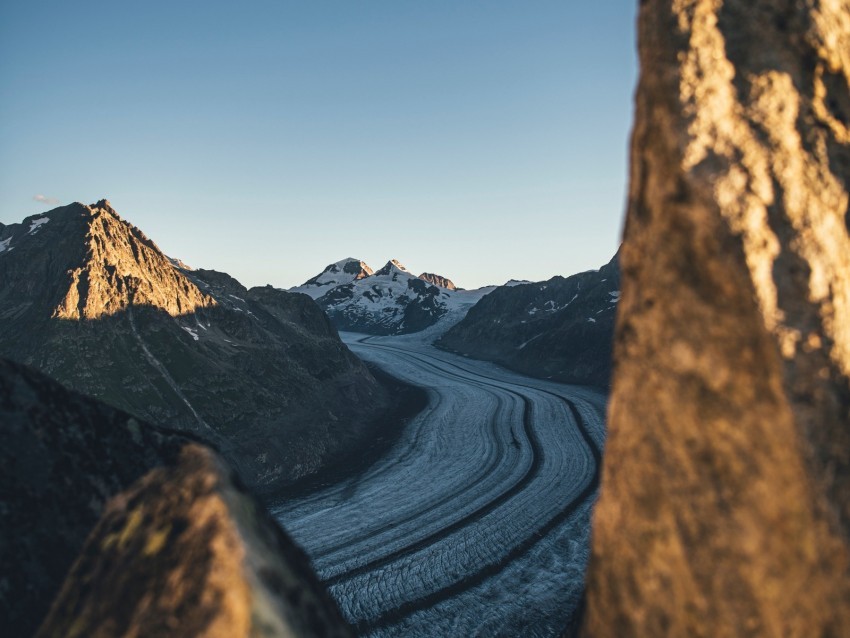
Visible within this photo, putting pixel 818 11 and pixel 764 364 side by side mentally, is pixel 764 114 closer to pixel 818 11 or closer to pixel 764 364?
pixel 818 11

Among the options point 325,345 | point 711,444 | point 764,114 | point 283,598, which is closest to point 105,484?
point 283,598

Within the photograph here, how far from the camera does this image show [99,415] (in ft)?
22.0

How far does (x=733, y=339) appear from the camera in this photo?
3734 mm

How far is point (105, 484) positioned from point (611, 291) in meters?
88.5

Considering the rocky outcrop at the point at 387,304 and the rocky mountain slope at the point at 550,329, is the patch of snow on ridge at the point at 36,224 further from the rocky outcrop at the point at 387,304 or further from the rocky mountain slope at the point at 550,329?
the rocky outcrop at the point at 387,304

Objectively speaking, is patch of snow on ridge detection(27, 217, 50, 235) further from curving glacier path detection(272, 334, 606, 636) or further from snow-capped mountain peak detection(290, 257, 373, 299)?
snow-capped mountain peak detection(290, 257, 373, 299)

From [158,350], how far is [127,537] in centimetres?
4117

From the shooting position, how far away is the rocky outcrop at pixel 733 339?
139 inches

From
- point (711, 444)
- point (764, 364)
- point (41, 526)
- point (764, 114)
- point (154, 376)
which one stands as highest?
point (154, 376)

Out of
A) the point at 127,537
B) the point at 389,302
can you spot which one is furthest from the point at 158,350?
the point at 389,302

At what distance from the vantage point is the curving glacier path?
20703 millimetres

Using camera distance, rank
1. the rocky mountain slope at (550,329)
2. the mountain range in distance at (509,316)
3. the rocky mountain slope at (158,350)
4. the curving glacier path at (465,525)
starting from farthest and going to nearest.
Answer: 1. the mountain range in distance at (509,316)
2. the rocky mountain slope at (550,329)
3. the rocky mountain slope at (158,350)
4. the curving glacier path at (465,525)

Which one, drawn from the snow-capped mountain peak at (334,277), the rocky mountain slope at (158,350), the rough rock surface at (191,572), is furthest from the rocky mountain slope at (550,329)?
the snow-capped mountain peak at (334,277)

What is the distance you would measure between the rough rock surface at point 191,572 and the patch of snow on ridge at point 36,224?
60.8 meters
